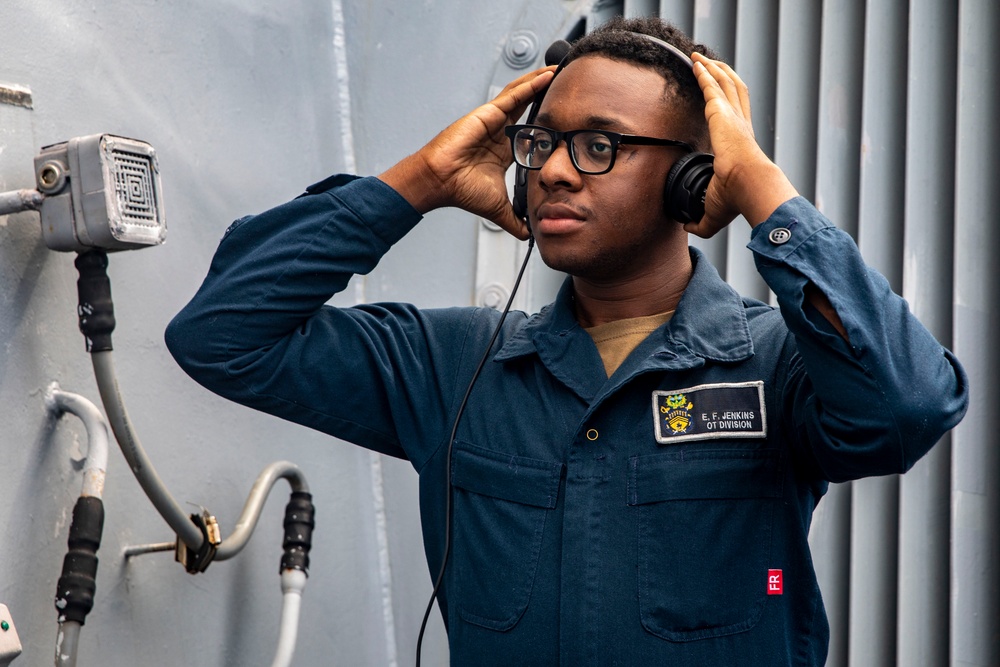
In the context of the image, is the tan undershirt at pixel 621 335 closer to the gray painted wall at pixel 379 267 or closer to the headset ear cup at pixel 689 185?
the headset ear cup at pixel 689 185

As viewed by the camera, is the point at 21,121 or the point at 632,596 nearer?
the point at 632,596

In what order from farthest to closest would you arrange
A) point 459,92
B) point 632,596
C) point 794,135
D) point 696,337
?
1. point 459,92
2. point 794,135
3. point 696,337
4. point 632,596

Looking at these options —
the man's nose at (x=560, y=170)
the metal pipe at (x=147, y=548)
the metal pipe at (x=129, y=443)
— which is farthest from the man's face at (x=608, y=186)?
the metal pipe at (x=147, y=548)

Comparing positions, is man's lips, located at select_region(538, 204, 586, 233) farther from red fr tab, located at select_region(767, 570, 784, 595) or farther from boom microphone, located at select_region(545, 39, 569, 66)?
red fr tab, located at select_region(767, 570, 784, 595)

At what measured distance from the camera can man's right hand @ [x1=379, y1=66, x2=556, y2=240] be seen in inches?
65.4

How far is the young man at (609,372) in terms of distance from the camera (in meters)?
1.34

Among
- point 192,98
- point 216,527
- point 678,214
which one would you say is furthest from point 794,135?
point 216,527

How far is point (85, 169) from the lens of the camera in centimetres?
151

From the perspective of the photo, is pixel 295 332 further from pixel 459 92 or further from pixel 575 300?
pixel 459 92

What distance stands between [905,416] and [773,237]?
0.86 ft

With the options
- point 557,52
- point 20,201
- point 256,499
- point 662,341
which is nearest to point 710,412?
point 662,341

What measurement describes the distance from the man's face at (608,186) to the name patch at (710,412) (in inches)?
9.3

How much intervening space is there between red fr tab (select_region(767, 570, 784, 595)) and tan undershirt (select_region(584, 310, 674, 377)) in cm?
36

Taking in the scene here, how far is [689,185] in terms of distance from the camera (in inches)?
60.2
